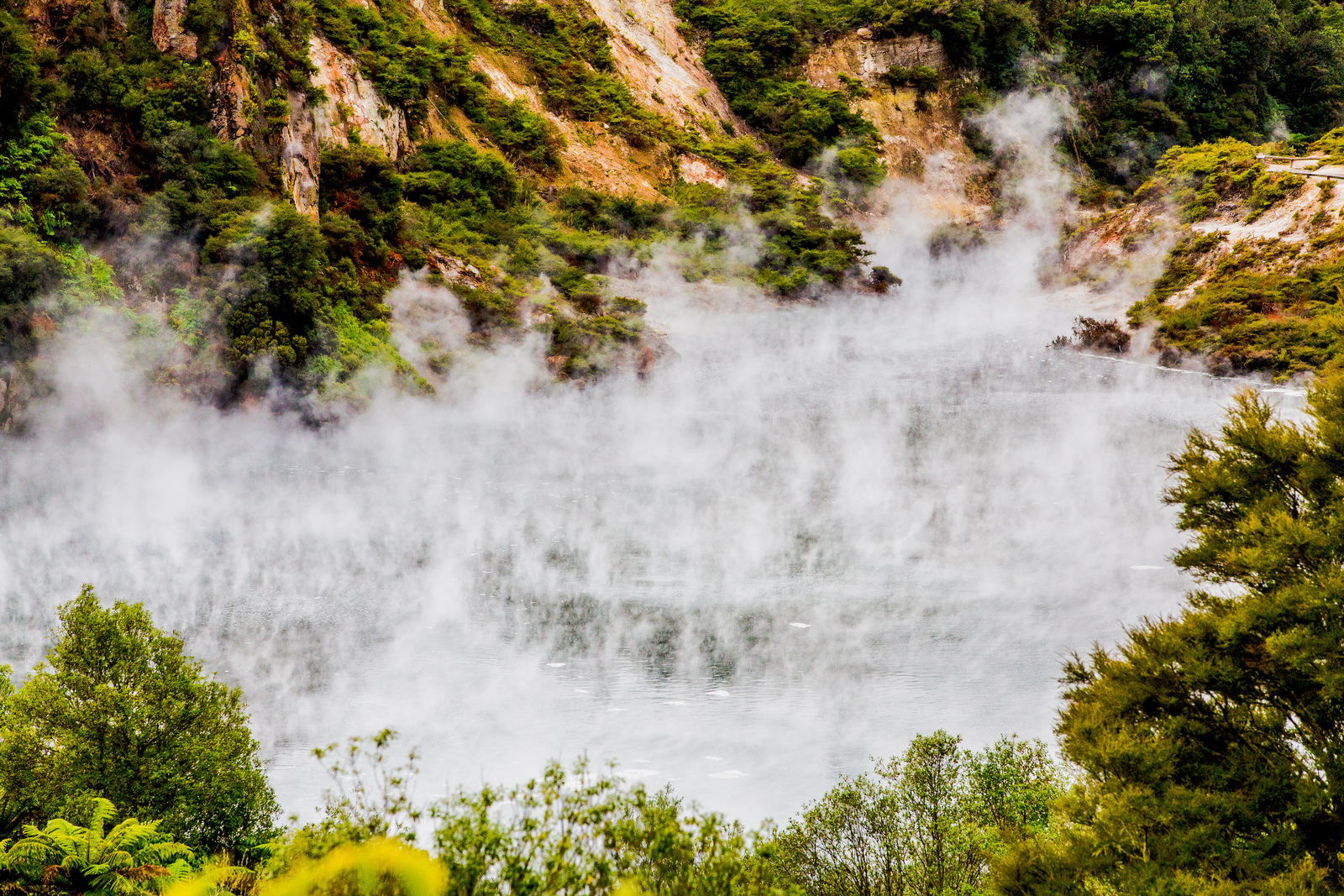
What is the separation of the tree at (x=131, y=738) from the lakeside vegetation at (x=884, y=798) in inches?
0.9

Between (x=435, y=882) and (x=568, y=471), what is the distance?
1393 centimetres

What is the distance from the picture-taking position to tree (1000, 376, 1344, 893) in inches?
246

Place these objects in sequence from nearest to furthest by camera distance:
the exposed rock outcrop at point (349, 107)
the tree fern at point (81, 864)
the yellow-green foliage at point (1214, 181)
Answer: the tree fern at point (81, 864), the exposed rock outcrop at point (349, 107), the yellow-green foliage at point (1214, 181)

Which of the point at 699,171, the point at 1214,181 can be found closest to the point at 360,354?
the point at 699,171

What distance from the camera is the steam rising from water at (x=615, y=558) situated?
11602 mm

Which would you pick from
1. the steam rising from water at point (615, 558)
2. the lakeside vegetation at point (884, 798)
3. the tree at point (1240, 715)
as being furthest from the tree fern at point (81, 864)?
the tree at point (1240, 715)

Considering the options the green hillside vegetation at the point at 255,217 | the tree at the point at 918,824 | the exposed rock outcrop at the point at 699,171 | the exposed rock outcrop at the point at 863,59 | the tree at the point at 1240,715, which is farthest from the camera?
the exposed rock outcrop at the point at 863,59

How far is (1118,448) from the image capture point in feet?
64.1

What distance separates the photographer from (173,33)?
62.8 ft

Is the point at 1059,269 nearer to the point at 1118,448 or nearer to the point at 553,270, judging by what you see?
the point at 1118,448

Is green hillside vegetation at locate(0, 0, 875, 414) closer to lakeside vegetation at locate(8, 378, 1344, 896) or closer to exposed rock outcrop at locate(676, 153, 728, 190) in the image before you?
exposed rock outcrop at locate(676, 153, 728, 190)

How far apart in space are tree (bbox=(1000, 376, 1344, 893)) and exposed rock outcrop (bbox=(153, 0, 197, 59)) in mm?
20735

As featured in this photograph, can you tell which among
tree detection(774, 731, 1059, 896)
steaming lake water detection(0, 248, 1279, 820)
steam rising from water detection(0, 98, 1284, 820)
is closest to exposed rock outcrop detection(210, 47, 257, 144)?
steam rising from water detection(0, 98, 1284, 820)

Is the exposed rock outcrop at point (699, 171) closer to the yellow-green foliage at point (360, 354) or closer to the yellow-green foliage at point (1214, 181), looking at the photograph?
the yellow-green foliage at point (1214, 181)
